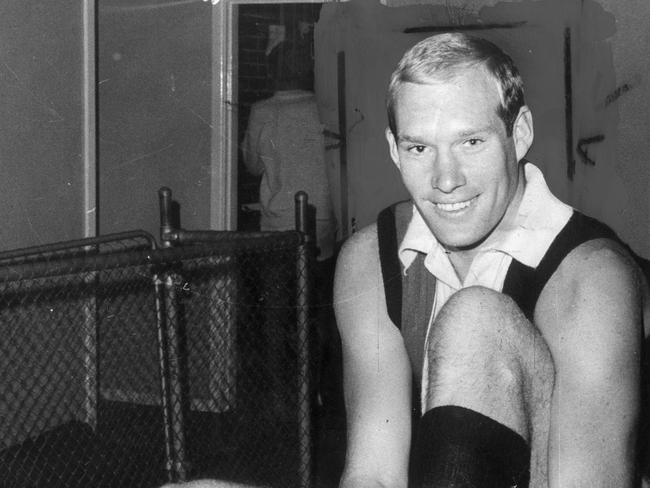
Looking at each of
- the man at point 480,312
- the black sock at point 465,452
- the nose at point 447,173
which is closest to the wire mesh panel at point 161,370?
the man at point 480,312

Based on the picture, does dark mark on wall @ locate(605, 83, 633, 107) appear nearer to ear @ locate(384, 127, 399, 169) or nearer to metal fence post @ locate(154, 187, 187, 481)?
ear @ locate(384, 127, 399, 169)

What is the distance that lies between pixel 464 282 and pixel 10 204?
1.50 m

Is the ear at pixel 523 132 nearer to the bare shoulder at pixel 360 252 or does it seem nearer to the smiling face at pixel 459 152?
the smiling face at pixel 459 152

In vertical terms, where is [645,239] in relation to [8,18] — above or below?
below

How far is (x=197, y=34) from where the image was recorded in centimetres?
211

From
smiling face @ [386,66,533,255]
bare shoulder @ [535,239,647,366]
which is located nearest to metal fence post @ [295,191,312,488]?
smiling face @ [386,66,533,255]

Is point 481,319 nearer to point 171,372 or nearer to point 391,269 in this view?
point 391,269

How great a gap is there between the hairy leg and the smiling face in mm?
141

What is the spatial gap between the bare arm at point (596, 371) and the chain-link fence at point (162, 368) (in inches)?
41.0

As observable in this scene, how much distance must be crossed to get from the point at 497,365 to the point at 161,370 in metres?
1.20

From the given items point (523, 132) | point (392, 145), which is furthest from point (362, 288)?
point (523, 132)

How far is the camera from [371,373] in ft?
5.08

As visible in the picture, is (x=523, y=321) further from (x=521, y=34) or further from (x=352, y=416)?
(x=521, y=34)

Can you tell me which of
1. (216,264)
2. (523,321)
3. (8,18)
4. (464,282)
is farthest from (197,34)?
(523,321)
